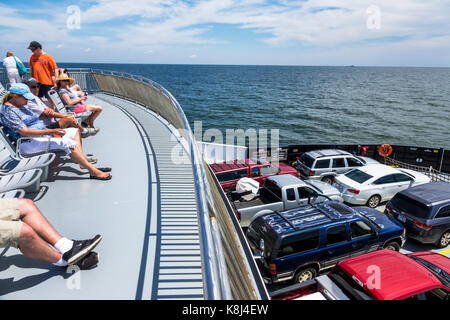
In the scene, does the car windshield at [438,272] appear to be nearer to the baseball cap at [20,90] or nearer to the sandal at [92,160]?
the sandal at [92,160]

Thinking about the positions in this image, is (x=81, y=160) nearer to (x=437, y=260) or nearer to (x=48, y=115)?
(x=48, y=115)

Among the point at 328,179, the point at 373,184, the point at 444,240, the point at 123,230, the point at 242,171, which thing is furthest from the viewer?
the point at 328,179

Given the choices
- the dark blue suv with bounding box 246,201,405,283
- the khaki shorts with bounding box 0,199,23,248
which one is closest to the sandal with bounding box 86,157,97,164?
the khaki shorts with bounding box 0,199,23,248

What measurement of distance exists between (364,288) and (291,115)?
4082 centimetres

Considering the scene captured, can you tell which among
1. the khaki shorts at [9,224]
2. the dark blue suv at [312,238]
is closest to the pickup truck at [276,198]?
the dark blue suv at [312,238]

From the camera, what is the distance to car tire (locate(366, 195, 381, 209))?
10.5m

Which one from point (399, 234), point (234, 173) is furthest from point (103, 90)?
point (399, 234)

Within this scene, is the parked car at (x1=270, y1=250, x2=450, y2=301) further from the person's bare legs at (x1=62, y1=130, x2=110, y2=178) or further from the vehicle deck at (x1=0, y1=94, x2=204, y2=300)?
the person's bare legs at (x1=62, y1=130, x2=110, y2=178)

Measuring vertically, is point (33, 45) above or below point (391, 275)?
above

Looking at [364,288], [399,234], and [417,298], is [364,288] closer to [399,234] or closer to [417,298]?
[417,298]

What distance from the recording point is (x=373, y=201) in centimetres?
1056

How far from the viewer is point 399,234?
285 inches

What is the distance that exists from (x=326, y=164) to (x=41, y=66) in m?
10.9

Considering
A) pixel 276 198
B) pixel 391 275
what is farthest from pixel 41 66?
pixel 391 275
